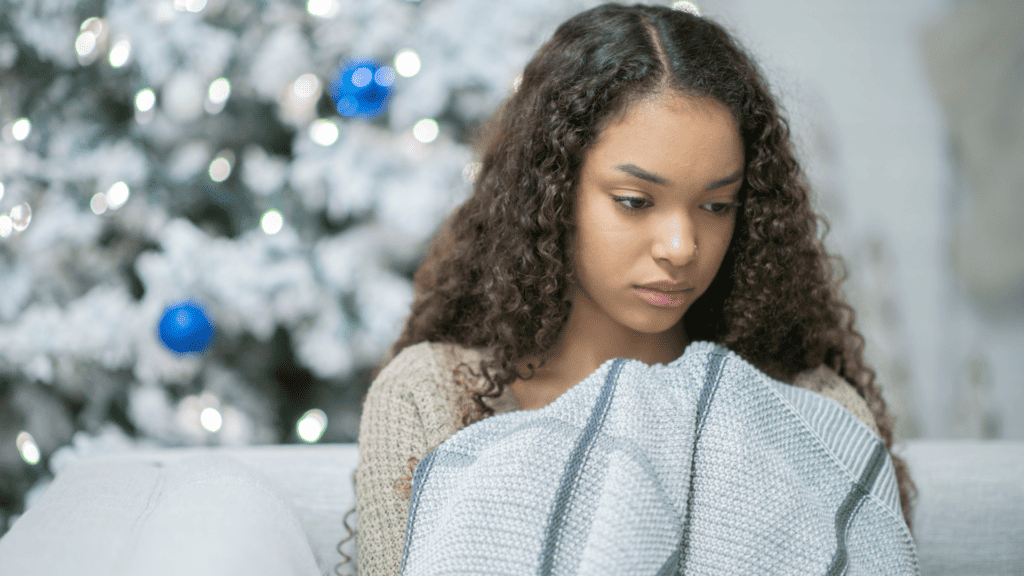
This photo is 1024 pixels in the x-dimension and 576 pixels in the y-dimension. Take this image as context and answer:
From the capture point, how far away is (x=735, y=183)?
Answer: 0.79 metres

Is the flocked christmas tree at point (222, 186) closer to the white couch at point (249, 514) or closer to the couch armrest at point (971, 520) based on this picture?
the white couch at point (249, 514)

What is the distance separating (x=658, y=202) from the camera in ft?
2.49

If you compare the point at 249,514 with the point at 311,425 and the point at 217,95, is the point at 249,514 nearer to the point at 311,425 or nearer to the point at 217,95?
the point at 311,425

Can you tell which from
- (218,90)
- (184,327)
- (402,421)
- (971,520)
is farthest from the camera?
(218,90)

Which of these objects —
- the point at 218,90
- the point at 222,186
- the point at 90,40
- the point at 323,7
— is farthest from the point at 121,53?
the point at 323,7

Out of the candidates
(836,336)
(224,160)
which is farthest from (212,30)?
(836,336)

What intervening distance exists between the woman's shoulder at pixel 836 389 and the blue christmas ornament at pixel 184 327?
113 centimetres

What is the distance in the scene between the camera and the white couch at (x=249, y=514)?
2.15 ft

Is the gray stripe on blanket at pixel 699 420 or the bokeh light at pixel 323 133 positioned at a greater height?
the bokeh light at pixel 323 133

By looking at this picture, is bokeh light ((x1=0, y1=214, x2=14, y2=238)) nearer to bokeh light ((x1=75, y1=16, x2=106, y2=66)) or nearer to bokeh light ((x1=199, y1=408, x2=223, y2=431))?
bokeh light ((x1=75, y1=16, x2=106, y2=66))

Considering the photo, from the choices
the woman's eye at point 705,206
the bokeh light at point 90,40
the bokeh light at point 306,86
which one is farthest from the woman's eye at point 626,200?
the bokeh light at point 90,40

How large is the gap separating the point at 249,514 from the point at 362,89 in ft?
3.24

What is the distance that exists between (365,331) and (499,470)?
0.96 metres

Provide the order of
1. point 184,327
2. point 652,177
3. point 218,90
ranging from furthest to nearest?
point 218,90 → point 184,327 → point 652,177
